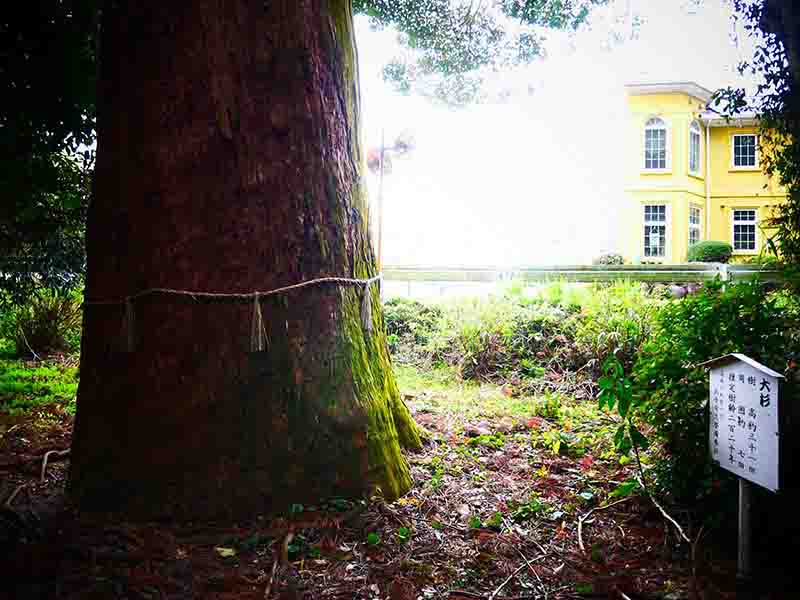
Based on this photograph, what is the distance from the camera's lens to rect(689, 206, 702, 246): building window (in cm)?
2211

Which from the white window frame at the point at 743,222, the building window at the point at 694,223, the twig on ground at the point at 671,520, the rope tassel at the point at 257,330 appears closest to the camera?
the twig on ground at the point at 671,520

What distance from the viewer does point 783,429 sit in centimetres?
237

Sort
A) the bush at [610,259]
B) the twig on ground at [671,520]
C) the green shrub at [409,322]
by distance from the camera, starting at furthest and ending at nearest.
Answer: the bush at [610,259], the green shrub at [409,322], the twig on ground at [671,520]

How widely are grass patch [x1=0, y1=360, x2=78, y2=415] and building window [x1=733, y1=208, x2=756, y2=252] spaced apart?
24263 mm

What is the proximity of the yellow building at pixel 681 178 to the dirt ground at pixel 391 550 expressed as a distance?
20.6 metres

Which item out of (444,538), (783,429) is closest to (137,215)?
(444,538)

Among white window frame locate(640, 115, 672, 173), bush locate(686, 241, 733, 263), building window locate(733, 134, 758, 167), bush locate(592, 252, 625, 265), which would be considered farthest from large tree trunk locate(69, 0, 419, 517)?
building window locate(733, 134, 758, 167)

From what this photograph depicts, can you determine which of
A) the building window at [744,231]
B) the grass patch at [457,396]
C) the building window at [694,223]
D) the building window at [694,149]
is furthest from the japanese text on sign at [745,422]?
the building window at [744,231]

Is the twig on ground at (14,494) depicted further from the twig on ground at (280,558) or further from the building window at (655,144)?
the building window at (655,144)

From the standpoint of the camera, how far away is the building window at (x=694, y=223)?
22109 mm

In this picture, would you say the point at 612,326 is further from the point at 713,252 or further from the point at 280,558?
the point at 713,252

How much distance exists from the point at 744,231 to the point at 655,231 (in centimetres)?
402

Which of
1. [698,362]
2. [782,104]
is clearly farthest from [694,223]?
[698,362]

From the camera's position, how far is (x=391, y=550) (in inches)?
93.9
